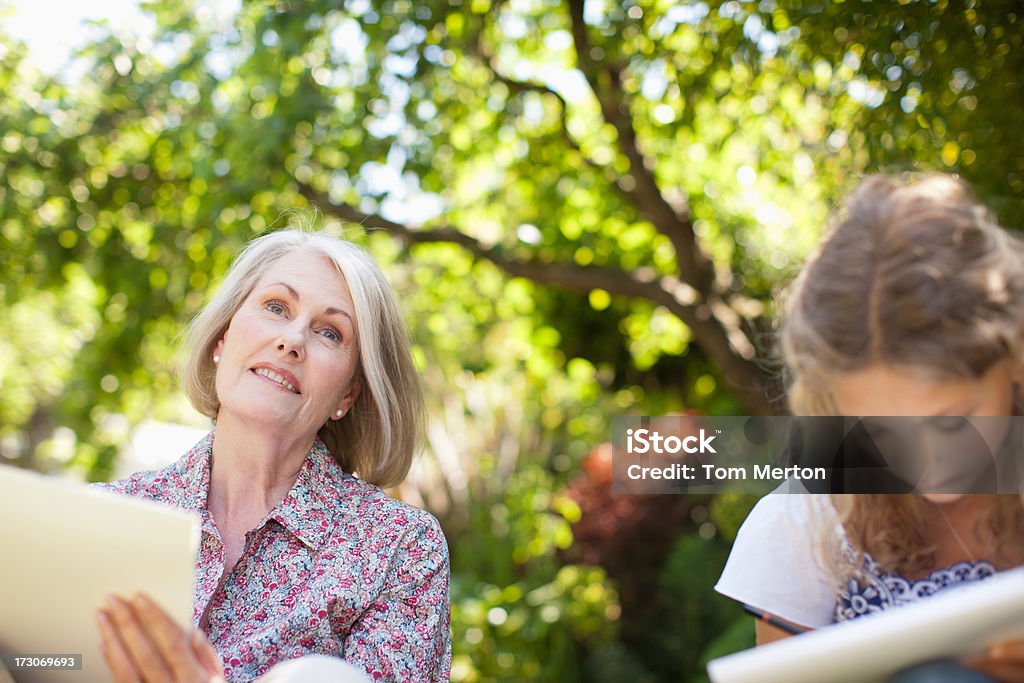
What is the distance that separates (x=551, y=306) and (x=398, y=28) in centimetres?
221

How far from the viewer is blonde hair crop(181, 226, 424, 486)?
200 cm

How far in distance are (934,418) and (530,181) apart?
12.1ft

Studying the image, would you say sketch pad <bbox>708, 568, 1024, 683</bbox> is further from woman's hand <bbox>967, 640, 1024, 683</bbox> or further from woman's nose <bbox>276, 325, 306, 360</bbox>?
woman's nose <bbox>276, 325, 306, 360</bbox>

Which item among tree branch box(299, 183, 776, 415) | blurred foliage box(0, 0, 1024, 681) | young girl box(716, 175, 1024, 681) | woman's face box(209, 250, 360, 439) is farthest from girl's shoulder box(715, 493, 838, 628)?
tree branch box(299, 183, 776, 415)

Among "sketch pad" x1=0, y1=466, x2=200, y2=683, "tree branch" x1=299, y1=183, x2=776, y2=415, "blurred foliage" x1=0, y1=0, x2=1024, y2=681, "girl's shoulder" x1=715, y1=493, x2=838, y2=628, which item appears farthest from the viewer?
"tree branch" x1=299, y1=183, x2=776, y2=415

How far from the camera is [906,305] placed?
122 cm

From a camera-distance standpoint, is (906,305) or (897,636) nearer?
(897,636)

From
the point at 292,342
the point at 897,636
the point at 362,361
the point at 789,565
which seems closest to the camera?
the point at 897,636

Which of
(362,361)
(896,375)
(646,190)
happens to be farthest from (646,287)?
(896,375)

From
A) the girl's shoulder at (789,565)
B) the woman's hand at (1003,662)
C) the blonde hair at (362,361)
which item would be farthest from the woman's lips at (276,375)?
the woman's hand at (1003,662)

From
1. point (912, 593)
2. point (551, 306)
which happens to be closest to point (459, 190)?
point (551, 306)

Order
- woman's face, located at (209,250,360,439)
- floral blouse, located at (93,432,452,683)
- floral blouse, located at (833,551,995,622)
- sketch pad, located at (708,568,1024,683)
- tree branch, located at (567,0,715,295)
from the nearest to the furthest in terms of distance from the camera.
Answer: sketch pad, located at (708,568,1024,683) → floral blouse, located at (833,551,995,622) → floral blouse, located at (93,432,452,683) → woman's face, located at (209,250,360,439) → tree branch, located at (567,0,715,295)

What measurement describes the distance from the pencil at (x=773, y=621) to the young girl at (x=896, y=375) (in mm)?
16

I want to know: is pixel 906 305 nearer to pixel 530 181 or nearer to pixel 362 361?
pixel 362 361
